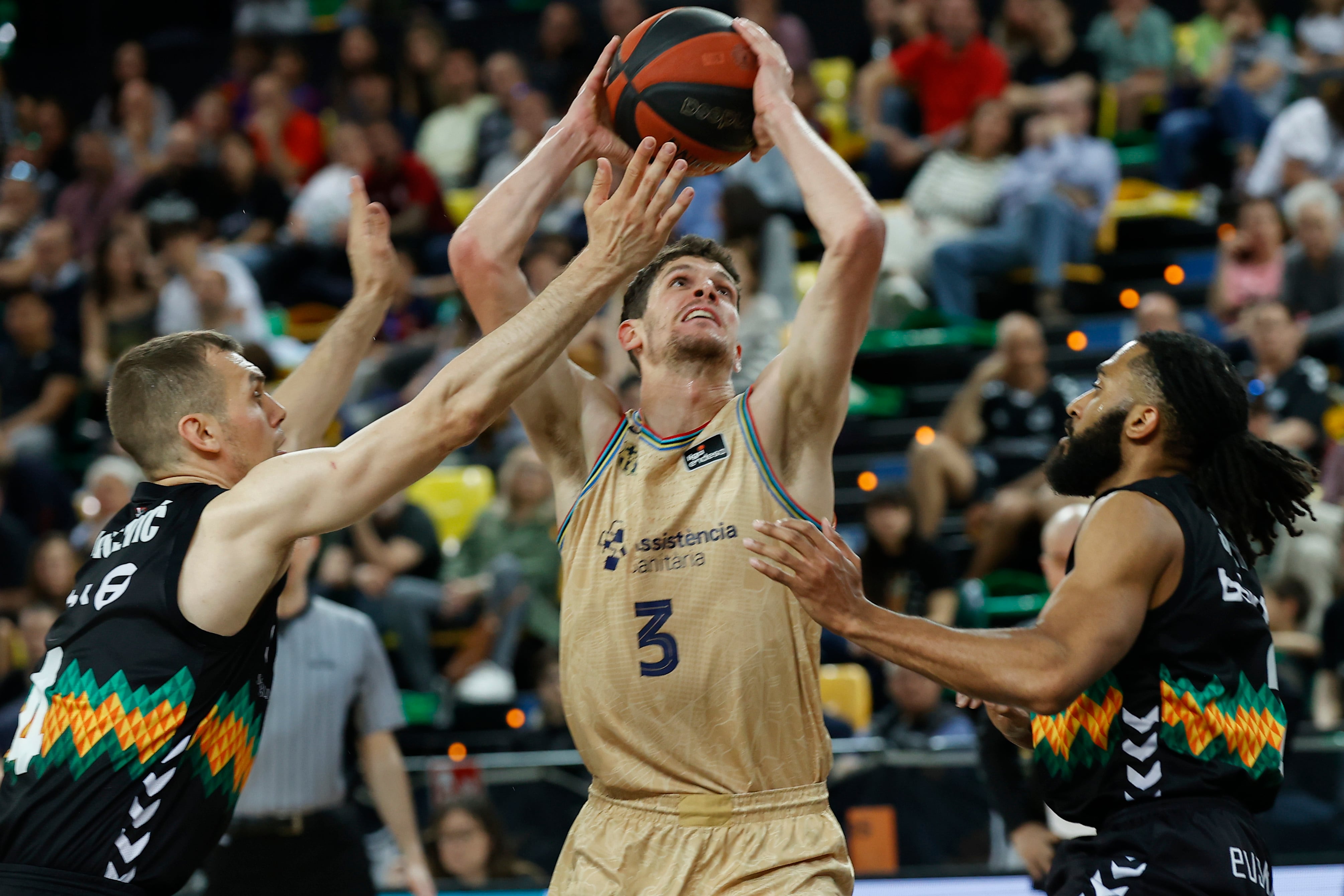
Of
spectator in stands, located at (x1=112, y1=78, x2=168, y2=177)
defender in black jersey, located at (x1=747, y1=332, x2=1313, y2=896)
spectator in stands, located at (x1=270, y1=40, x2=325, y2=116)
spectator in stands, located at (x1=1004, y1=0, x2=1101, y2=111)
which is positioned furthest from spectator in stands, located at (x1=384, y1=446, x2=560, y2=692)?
spectator in stands, located at (x1=112, y1=78, x2=168, y2=177)

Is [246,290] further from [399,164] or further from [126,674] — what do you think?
[126,674]

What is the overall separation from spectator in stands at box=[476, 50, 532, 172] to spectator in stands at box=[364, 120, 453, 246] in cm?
84

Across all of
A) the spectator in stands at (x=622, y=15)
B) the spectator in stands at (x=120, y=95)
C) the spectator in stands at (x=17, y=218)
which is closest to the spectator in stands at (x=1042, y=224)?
the spectator in stands at (x=622, y=15)

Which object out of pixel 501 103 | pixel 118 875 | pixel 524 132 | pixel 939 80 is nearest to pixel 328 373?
pixel 118 875

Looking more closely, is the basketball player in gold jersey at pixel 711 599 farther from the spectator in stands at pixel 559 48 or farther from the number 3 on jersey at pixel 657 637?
the spectator in stands at pixel 559 48

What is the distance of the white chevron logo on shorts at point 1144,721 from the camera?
312 cm

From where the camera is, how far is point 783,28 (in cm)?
1230

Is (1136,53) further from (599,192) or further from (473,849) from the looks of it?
(599,192)

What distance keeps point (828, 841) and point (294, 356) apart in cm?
880

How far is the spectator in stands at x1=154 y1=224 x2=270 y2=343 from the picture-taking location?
1089 centimetres

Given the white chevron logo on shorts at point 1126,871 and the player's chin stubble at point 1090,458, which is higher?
the player's chin stubble at point 1090,458

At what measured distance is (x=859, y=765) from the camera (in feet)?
20.2

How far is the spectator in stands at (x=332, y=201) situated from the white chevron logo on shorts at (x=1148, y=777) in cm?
1029

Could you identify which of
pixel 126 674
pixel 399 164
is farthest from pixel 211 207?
pixel 126 674
